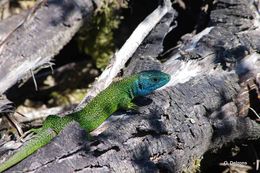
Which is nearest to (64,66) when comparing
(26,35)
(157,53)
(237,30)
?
(26,35)

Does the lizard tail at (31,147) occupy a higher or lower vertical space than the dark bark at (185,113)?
higher

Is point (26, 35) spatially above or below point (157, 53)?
above

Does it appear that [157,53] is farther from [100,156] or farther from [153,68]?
[100,156]

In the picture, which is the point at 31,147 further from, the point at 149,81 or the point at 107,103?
the point at 149,81

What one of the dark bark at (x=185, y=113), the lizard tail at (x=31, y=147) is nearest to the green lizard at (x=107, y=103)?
the lizard tail at (x=31, y=147)

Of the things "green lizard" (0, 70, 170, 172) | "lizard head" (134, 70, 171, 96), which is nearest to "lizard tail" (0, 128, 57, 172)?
"green lizard" (0, 70, 170, 172)

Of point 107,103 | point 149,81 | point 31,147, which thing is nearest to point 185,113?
point 149,81

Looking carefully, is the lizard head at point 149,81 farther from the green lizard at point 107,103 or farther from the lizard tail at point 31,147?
the lizard tail at point 31,147

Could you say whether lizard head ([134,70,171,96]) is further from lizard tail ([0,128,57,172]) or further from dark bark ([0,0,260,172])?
lizard tail ([0,128,57,172])
